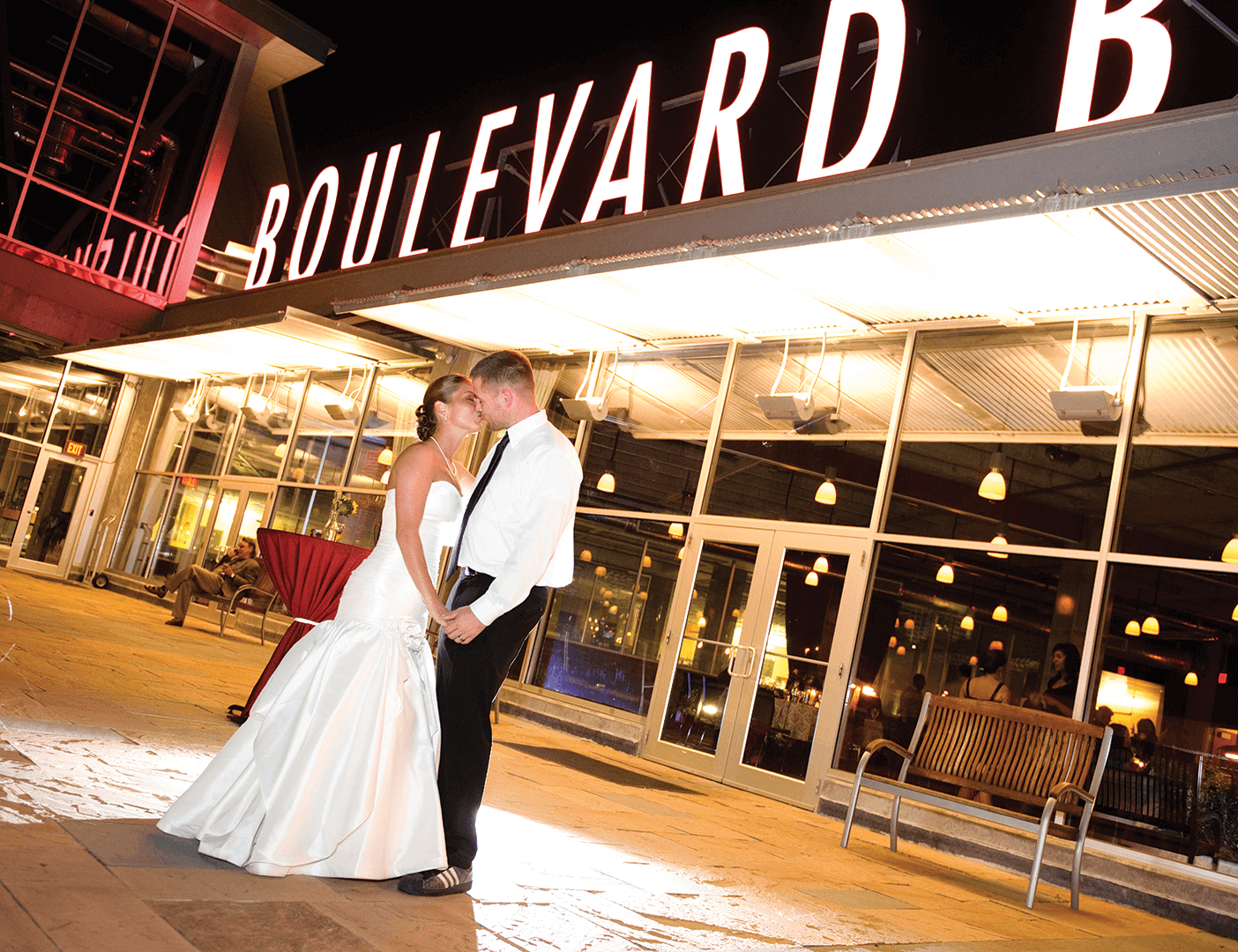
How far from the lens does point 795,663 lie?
7.50 metres

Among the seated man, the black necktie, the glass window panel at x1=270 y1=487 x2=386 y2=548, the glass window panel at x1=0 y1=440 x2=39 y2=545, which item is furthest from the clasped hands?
the glass window panel at x1=0 y1=440 x2=39 y2=545

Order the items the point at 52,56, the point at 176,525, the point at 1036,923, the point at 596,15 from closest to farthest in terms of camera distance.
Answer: the point at 1036,923
the point at 596,15
the point at 52,56
the point at 176,525

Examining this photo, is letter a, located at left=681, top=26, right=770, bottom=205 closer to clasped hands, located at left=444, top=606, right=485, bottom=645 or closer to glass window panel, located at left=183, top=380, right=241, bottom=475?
clasped hands, located at left=444, top=606, right=485, bottom=645

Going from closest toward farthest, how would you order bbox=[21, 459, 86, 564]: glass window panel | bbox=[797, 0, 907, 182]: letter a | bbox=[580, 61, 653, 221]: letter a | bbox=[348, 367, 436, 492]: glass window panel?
bbox=[797, 0, 907, 182]: letter a → bbox=[580, 61, 653, 221]: letter a → bbox=[348, 367, 436, 492]: glass window panel → bbox=[21, 459, 86, 564]: glass window panel

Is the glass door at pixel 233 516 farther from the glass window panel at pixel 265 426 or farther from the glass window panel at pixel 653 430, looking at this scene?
the glass window panel at pixel 653 430

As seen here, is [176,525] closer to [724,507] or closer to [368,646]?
[724,507]

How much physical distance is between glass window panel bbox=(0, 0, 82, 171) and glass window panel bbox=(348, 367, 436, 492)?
651 cm

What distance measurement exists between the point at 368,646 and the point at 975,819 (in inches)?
175

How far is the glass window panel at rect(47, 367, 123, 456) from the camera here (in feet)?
55.1

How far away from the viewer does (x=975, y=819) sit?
6.05m

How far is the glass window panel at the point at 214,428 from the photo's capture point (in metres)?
15.8

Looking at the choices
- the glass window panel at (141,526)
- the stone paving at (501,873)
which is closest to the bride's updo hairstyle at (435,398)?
the stone paving at (501,873)

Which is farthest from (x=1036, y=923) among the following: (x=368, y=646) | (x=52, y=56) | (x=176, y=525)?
(x=52, y=56)

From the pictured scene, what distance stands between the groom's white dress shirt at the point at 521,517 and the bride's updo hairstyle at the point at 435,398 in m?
0.34
